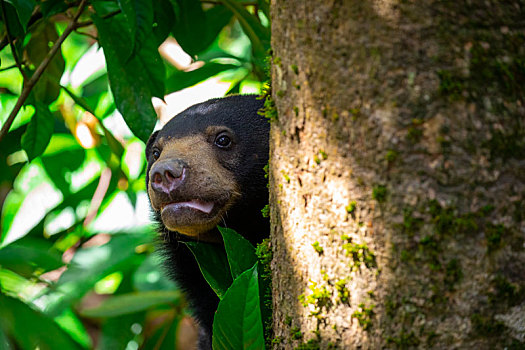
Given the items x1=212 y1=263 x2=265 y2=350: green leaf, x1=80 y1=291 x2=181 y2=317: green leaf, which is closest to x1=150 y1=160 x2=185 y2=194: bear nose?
x1=80 y1=291 x2=181 y2=317: green leaf

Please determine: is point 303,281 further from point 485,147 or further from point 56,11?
point 56,11

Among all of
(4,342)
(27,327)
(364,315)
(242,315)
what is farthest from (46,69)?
(364,315)

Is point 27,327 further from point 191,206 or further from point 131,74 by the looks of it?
point 131,74

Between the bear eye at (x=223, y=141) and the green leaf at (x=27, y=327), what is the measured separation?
119 centimetres

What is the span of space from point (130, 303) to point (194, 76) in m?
1.54

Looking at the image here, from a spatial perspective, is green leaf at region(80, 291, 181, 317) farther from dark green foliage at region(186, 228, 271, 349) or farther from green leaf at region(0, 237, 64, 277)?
dark green foliage at region(186, 228, 271, 349)

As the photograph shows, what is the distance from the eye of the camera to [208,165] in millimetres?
2947

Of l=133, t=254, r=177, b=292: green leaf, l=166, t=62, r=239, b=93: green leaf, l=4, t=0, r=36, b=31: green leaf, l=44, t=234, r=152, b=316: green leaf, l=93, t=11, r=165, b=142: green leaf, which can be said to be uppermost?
l=4, t=0, r=36, b=31: green leaf

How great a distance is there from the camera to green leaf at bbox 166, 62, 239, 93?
4086 mm

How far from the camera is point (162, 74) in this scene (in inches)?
112

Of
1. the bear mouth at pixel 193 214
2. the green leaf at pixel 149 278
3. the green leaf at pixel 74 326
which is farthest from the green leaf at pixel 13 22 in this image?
the green leaf at pixel 74 326

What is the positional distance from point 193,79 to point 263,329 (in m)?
2.59

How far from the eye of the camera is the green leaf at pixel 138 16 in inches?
91.4

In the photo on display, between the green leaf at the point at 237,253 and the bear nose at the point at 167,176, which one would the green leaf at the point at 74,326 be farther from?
the green leaf at the point at 237,253
